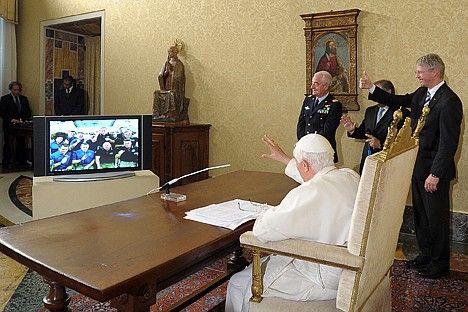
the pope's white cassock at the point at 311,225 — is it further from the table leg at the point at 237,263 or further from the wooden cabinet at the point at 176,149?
the wooden cabinet at the point at 176,149

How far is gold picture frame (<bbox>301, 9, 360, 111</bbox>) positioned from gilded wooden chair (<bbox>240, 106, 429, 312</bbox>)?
3.15 meters

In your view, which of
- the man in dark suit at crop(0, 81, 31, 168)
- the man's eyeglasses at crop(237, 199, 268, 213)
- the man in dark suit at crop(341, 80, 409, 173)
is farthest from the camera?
the man in dark suit at crop(0, 81, 31, 168)

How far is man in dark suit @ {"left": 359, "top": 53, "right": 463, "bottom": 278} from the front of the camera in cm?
346

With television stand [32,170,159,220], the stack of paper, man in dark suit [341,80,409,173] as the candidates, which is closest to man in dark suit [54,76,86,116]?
television stand [32,170,159,220]

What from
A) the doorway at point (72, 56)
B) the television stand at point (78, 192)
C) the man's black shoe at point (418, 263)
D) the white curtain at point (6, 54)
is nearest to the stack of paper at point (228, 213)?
the television stand at point (78, 192)

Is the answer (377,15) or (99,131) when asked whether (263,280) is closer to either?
(99,131)

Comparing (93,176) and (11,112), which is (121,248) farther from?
(11,112)

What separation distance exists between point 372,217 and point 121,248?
97cm

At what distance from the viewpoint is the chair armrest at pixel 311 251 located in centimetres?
183

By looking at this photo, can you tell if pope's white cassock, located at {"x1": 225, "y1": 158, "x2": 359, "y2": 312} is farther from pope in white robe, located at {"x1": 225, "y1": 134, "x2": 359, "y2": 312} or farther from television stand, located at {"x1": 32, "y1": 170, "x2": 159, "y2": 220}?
television stand, located at {"x1": 32, "y1": 170, "x2": 159, "y2": 220}

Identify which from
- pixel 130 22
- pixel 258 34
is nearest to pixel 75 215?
pixel 258 34

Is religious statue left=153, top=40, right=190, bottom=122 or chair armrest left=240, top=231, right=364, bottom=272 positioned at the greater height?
religious statue left=153, top=40, right=190, bottom=122

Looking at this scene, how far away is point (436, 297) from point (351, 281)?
171 centimetres

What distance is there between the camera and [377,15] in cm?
505
